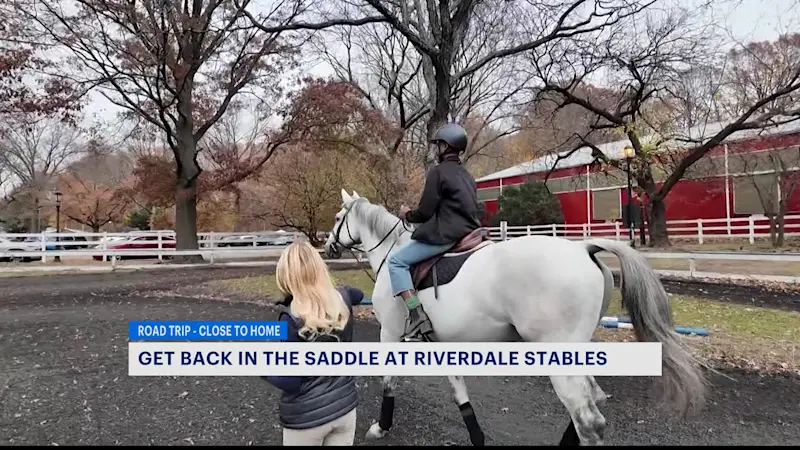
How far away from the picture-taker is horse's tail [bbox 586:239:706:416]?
9.57 ft

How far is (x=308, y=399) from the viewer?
2258mm

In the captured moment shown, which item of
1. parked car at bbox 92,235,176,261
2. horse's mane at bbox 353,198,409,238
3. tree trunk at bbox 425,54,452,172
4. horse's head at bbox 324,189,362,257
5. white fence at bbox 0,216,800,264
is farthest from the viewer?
→ parked car at bbox 92,235,176,261

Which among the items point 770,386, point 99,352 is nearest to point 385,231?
point 770,386

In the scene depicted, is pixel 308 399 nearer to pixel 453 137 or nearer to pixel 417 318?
pixel 417 318

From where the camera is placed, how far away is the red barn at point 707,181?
2083cm

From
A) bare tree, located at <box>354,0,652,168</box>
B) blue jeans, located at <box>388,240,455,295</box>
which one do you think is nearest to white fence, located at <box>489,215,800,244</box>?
bare tree, located at <box>354,0,652,168</box>

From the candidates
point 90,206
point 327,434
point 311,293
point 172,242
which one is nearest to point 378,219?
point 311,293

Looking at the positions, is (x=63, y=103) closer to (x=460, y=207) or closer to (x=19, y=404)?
(x=19, y=404)

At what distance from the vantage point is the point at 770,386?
4629mm

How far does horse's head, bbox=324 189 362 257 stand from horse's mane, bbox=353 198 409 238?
130mm

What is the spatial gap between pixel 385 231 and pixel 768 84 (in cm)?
2089

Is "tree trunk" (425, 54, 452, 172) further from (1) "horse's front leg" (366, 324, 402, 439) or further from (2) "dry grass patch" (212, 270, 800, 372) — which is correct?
(1) "horse's front leg" (366, 324, 402, 439)

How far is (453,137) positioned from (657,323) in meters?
2.01

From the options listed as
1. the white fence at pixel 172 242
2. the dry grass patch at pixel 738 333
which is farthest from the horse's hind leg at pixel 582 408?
the white fence at pixel 172 242
